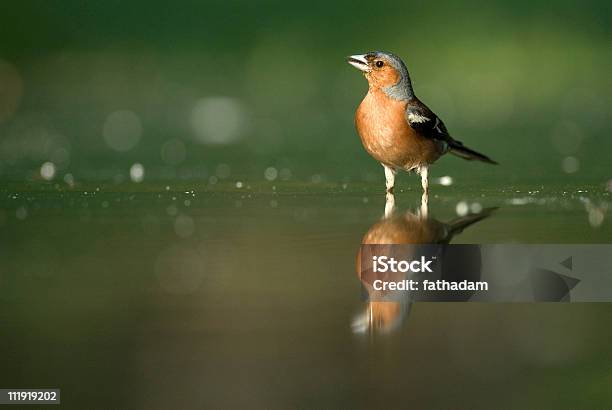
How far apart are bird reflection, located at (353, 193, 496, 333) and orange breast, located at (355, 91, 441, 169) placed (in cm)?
39

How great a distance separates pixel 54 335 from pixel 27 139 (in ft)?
34.0

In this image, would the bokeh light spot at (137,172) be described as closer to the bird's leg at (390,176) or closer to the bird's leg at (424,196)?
the bird's leg at (390,176)

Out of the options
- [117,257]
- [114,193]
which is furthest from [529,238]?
[114,193]

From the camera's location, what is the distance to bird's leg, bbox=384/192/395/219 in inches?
289

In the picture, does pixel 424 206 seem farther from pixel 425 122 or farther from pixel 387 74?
pixel 387 74

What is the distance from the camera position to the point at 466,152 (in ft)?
31.5

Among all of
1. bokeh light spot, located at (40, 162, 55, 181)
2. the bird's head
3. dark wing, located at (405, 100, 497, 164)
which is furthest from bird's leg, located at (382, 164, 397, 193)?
bokeh light spot, located at (40, 162, 55, 181)

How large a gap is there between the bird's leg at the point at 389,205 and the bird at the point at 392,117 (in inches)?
11.4

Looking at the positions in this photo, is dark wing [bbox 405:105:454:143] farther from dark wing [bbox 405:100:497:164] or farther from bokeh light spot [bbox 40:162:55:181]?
bokeh light spot [bbox 40:162:55:181]

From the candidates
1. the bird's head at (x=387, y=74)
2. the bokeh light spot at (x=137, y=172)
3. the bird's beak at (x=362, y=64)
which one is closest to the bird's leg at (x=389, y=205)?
the bird's head at (x=387, y=74)

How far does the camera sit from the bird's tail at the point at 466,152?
930cm

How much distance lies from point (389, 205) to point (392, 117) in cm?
94

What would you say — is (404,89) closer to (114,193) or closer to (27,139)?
(114,193)

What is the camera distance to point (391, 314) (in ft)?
15.5
